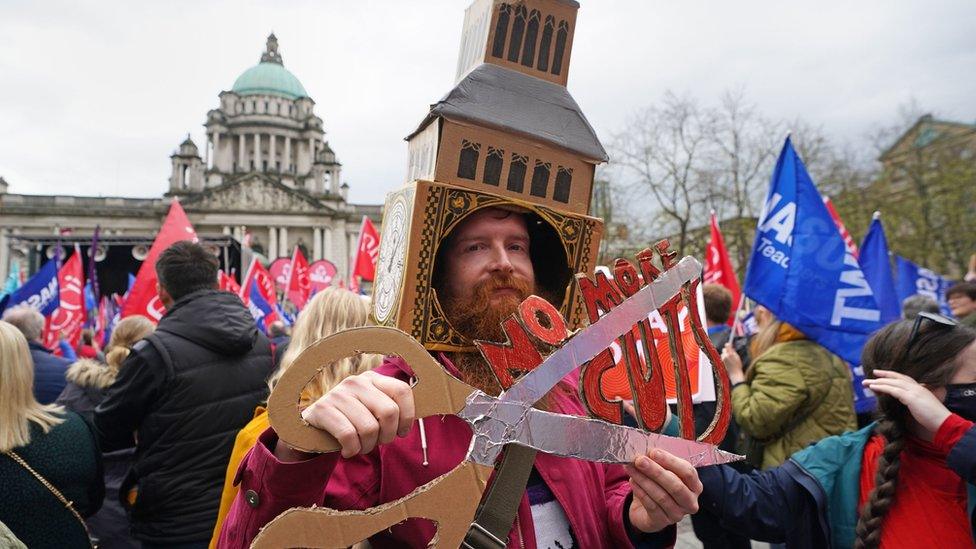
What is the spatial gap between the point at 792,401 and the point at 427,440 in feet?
9.74

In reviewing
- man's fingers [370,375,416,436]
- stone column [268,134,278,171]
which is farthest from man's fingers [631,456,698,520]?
stone column [268,134,278,171]

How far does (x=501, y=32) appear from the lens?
1.82m

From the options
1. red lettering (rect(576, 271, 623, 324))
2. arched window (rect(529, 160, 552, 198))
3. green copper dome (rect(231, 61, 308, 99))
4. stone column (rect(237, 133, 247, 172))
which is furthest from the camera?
green copper dome (rect(231, 61, 308, 99))

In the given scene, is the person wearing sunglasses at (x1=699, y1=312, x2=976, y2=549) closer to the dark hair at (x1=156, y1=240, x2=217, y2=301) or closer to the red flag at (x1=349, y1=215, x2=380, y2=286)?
the dark hair at (x1=156, y1=240, x2=217, y2=301)

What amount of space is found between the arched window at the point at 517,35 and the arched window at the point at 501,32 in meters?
0.02

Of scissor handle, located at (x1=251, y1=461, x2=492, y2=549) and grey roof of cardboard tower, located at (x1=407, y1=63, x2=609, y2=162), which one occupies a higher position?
grey roof of cardboard tower, located at (x1=407, y1=63, x2=609, y2=162)

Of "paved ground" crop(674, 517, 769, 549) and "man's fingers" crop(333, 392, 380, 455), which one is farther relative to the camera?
"paved ground" crop(674, 517, 769, 549)

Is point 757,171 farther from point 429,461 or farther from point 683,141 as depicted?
point 429,461

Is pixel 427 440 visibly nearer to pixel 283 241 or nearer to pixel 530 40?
pixel 530 40

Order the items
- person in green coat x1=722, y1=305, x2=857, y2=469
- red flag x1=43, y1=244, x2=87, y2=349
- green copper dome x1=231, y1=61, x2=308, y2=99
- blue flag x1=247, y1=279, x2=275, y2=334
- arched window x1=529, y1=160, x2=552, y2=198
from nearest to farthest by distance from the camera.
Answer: arched window x1=529, y1=160, x2=552, y2=198 < person in green coat x1=722, y1=305, x2=857, y2=469 < red flag x1=43, y1=244, x2=87, y2=349 < blue flag x1=247, y1=279, x2=275, y2=334 < green copper dome x1=231, y1=61, x2=308, y2=99

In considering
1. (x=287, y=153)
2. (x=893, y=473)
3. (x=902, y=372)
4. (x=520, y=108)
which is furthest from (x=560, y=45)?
(x=287, y=153)

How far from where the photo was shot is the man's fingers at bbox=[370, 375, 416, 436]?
1.12 metres

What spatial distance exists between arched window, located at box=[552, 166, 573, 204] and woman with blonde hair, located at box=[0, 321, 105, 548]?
2.52 meters

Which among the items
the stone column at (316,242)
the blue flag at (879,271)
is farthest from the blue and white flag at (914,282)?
the stone column at (316,242)
